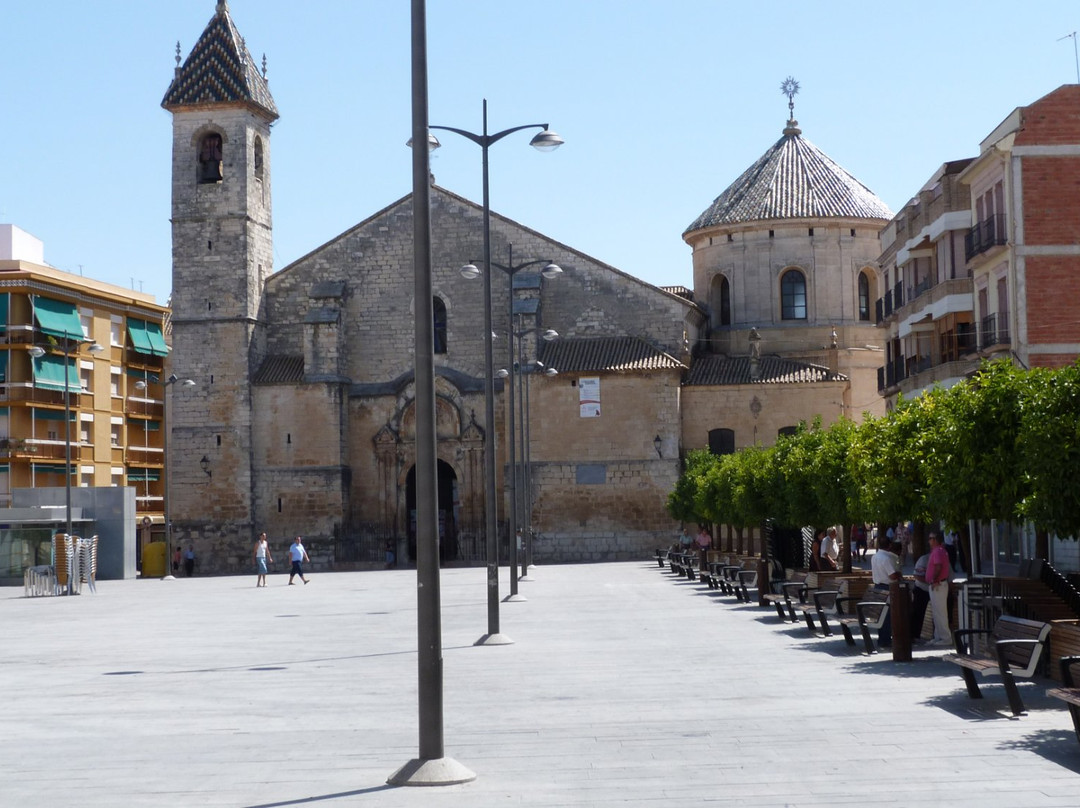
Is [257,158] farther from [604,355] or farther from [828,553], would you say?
[828,553]

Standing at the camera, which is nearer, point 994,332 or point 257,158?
point 994,332

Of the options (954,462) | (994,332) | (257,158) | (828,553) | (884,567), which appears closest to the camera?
(954,462)

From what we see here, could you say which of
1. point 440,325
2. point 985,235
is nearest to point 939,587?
point 985,235

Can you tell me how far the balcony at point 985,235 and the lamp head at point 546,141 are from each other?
53.9 ft

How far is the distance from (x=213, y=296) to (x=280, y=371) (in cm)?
350

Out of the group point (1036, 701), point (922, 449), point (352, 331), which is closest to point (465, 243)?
point (352, 331)

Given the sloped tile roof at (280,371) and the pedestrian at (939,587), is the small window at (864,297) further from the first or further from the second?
the pedestrian at (939,587)

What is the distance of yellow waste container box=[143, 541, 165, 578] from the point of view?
55938 mm

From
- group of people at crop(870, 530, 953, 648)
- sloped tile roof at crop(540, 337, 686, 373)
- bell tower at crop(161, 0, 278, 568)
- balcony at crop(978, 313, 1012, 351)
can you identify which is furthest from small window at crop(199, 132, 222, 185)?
group of people at crop(870, 530, 953, 648)

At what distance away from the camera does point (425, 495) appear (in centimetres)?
959

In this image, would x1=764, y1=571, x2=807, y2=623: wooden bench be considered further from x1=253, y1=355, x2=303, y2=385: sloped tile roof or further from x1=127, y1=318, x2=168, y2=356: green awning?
x1=127, y1=318, x2=168, y2=356: green awning

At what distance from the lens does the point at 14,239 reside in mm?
65875

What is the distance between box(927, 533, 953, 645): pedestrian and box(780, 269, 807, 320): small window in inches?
1697

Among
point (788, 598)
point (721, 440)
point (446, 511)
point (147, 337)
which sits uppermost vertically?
point (147, 337)
